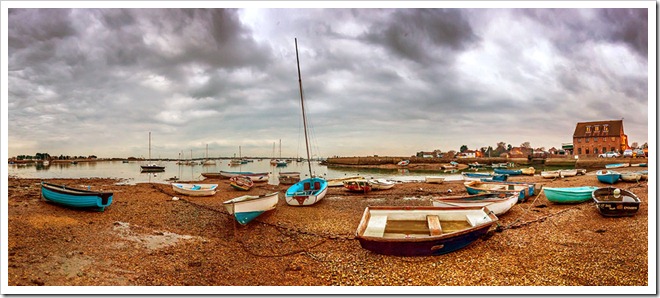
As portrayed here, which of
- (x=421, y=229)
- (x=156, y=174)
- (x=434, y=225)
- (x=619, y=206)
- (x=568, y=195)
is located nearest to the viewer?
(x=434, y=225)

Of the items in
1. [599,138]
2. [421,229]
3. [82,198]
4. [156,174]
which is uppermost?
[599,138]

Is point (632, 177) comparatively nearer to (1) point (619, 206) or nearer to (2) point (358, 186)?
(1) point (619, 206)

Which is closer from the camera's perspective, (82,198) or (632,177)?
(82,198)

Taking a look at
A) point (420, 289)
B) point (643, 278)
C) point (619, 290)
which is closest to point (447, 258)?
point (420, 289)

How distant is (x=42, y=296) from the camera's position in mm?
5027

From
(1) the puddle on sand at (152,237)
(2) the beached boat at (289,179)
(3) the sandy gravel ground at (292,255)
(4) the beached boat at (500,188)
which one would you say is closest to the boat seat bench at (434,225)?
(3) the sandy gravel ground at (292,255)

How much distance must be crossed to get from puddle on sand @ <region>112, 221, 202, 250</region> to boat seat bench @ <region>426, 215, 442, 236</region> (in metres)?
5.96

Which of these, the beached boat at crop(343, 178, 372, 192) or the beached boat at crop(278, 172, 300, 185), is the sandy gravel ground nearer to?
the beached boat at crop(343, 178, 372, 192)

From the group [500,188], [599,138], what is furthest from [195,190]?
[599,138]

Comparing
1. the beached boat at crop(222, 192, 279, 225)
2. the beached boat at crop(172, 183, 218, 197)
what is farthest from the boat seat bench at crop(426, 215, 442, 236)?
the beached boat at crop(172, 183, 218, 197)

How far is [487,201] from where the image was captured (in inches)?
411

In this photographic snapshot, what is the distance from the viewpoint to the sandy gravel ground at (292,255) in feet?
17.6

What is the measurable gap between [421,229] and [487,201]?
427 cm

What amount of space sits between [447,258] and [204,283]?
4.48 meters
